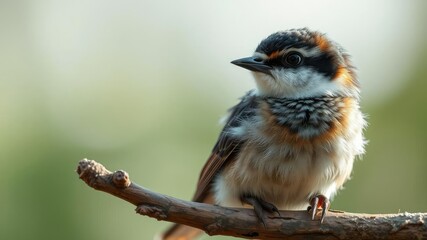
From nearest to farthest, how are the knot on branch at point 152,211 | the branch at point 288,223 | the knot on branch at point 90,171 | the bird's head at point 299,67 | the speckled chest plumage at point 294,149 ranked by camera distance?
the knot on branch at point 90,171, the knot on branch at point 152,211, the branch at point 288,223, the speckled chest plumage at point 294,149, the bird's head at point 299,67

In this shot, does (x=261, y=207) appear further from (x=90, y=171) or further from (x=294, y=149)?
(x=90, y=171)

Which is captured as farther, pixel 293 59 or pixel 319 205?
pixel 293 59

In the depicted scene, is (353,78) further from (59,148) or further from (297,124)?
(59,148)

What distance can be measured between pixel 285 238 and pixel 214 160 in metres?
1.17

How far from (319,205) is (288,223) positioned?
0.40 meters

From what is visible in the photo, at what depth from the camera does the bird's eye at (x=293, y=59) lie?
19.7ft

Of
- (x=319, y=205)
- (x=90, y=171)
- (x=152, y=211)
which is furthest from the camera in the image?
(x=319, y=205)

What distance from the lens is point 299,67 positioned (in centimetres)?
601

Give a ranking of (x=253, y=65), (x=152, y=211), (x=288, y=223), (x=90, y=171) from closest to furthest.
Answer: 1. (x=90, y=171)
2. (x=152, y=211)
3. (x=288, y=223)
4. (x=253, y=65)

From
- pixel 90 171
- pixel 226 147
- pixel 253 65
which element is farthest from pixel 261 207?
pixel 90 171

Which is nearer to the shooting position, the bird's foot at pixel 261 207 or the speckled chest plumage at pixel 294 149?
the bird's foot at pixel 261 207

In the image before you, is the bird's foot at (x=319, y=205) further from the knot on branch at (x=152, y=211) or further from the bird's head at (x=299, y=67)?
the knot on branch at (x=152, y=211)

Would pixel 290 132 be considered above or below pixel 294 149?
above

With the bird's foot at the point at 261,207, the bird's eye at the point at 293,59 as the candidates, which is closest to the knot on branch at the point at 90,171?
the bird's foot at the point at 261,207
